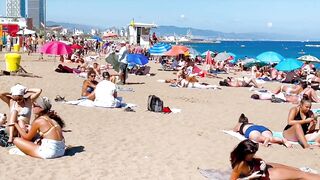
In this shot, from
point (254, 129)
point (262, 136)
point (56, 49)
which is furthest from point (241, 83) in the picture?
point (262, 136)

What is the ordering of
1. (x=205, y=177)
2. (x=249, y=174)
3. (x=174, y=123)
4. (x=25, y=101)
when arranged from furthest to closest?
1. (x=174, y=123)
2. (x=25, y=101)
3. (x=205, y=177)
4. (x=249, y=174)

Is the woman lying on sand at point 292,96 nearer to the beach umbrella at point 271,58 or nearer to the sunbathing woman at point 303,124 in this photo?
the sunbathing woman at point 303,124

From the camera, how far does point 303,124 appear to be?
24.8ft

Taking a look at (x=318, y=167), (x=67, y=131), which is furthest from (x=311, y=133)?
(x=67, y=131)

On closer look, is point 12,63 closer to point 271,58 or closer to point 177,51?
point 177,51

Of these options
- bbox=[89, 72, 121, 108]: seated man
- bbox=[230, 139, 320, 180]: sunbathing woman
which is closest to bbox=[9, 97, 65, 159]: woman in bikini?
bbox=[230, 139, 320, 180]: sunbathing woman

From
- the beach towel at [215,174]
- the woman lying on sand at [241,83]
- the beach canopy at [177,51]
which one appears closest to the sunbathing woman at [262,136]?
the beach towel at [215,174]

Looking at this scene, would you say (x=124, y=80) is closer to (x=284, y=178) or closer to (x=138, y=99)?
(x=138, y=99)

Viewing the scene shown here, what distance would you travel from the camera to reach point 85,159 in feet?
20.8

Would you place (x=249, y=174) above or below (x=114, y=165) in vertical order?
above

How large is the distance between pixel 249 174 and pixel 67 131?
4152 mm

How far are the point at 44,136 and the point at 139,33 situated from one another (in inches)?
1459

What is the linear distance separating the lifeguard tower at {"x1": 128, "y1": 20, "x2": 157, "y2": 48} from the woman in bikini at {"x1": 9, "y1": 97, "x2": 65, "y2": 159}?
36.0m

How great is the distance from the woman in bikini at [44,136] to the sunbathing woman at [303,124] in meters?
3.57
